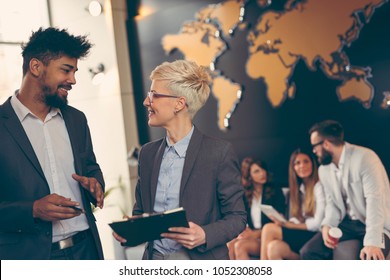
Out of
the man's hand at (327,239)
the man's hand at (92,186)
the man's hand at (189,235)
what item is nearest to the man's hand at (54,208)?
the man's hand at (92,186)

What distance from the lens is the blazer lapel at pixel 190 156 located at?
2.45 m

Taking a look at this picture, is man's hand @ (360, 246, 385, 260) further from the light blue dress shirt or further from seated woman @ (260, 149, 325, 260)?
the light blue dress shirt

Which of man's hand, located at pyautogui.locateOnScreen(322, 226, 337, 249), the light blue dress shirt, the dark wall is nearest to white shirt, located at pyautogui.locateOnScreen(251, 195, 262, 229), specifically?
the dark wall

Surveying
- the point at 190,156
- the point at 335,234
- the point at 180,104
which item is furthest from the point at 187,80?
the point at 335,234

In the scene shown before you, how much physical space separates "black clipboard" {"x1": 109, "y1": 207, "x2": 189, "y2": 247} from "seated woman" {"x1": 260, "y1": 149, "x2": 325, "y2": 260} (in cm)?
221

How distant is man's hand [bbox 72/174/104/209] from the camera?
2570 millimetres

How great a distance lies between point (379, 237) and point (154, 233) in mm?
2140

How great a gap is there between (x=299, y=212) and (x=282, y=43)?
1.42 meters

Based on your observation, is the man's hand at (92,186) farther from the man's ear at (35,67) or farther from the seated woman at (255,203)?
the seated woman at (255,203)

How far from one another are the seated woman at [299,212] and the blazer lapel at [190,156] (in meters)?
2.08

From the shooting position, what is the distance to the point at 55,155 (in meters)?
2.67

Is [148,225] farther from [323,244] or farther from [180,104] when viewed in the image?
[323,244]

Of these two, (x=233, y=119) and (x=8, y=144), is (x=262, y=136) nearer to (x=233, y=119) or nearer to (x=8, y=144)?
(x=233, y=119)
